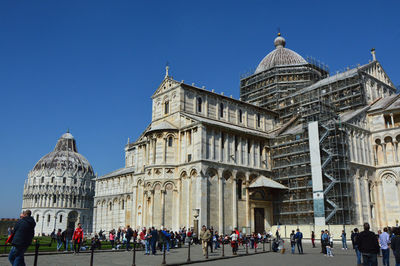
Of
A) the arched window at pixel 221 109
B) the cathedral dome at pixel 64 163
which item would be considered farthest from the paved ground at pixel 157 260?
the cathedral dome at pixel 64 163

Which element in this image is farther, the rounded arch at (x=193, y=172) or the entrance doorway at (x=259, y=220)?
the entrance doorway at (x=259, y=220)

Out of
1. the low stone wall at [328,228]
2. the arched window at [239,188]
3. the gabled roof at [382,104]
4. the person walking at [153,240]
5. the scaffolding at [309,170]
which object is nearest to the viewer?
the person walking at [153,240]

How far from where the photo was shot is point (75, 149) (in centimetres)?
12619

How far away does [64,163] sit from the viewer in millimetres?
113812

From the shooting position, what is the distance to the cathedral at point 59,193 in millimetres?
105250

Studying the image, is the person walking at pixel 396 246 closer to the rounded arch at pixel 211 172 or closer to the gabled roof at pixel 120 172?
the rounded arch at pixel 211 172

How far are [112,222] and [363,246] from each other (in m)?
58.9

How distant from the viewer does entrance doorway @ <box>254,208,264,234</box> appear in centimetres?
3834

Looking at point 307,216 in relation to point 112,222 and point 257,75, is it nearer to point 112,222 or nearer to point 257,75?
point 257,75

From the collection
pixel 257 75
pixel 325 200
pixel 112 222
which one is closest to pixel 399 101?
pixel 325 200

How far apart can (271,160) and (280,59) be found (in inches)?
917

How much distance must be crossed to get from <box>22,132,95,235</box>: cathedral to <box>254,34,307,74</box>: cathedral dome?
250 ft

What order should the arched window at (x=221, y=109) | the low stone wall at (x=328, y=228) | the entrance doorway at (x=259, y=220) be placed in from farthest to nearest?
the arched window at (x=221, y=109) → the entrance doorway at (x=259, y=220) → the low stone wall at (x=328, y=228)

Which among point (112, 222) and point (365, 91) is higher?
point (365, 91)
